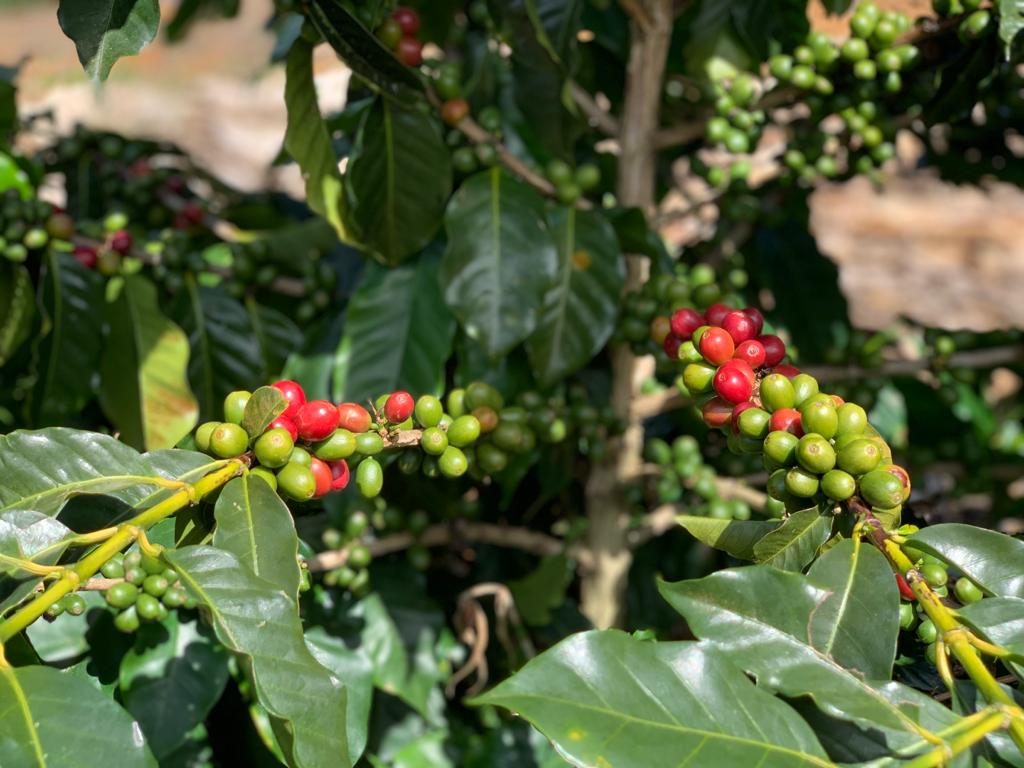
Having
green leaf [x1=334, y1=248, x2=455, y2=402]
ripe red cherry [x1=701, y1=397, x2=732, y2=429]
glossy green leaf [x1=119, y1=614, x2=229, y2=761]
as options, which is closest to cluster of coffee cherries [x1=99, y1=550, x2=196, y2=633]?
glossy green leaf [x1=119, y1=614, x2=229, y2=761]

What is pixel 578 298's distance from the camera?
1392 mm

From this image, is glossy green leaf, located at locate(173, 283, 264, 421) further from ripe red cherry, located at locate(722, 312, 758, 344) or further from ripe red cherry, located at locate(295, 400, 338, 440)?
ripe red cherry, located at locate(722, 312, 758, 344)

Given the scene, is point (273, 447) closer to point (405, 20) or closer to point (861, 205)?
point (405, 20)

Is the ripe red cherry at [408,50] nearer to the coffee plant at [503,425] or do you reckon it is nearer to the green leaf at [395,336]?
the coffee plant at [503,425]

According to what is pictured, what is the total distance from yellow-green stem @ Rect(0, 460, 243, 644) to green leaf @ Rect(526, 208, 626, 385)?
0.60 metres

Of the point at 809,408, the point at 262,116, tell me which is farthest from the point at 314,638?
the point at 262,116

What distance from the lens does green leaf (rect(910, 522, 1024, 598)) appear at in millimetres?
778

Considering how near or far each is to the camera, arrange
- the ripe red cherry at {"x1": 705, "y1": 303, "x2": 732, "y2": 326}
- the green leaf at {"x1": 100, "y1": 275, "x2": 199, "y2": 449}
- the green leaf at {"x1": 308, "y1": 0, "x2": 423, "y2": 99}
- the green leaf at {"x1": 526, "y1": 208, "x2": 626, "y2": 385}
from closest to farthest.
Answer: the ripe red cherry at {"x1": 705, "y1": 303, "x2": 732, "y2": 326} → the green leaf at {"x1": 308, "y1": 0, "x2": 423, "y2": 99} → the green leaf at {"x1": 526, "y1": 208, "x2": 626, "y2": 385} → the green leaf at {"x1": 100, "y1": 275, "x2": 199, "y2": 449}

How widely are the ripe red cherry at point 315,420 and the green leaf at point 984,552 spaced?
45 centimetres

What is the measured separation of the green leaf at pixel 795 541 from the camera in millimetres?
823

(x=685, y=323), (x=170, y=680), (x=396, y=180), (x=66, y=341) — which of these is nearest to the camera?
(x=685, y=323)

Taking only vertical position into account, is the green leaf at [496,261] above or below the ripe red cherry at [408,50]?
below

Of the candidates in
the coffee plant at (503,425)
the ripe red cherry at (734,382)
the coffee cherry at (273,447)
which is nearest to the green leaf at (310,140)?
the coffee plant at (503,425)

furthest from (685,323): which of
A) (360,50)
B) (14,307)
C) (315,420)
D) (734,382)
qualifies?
(14,307)
